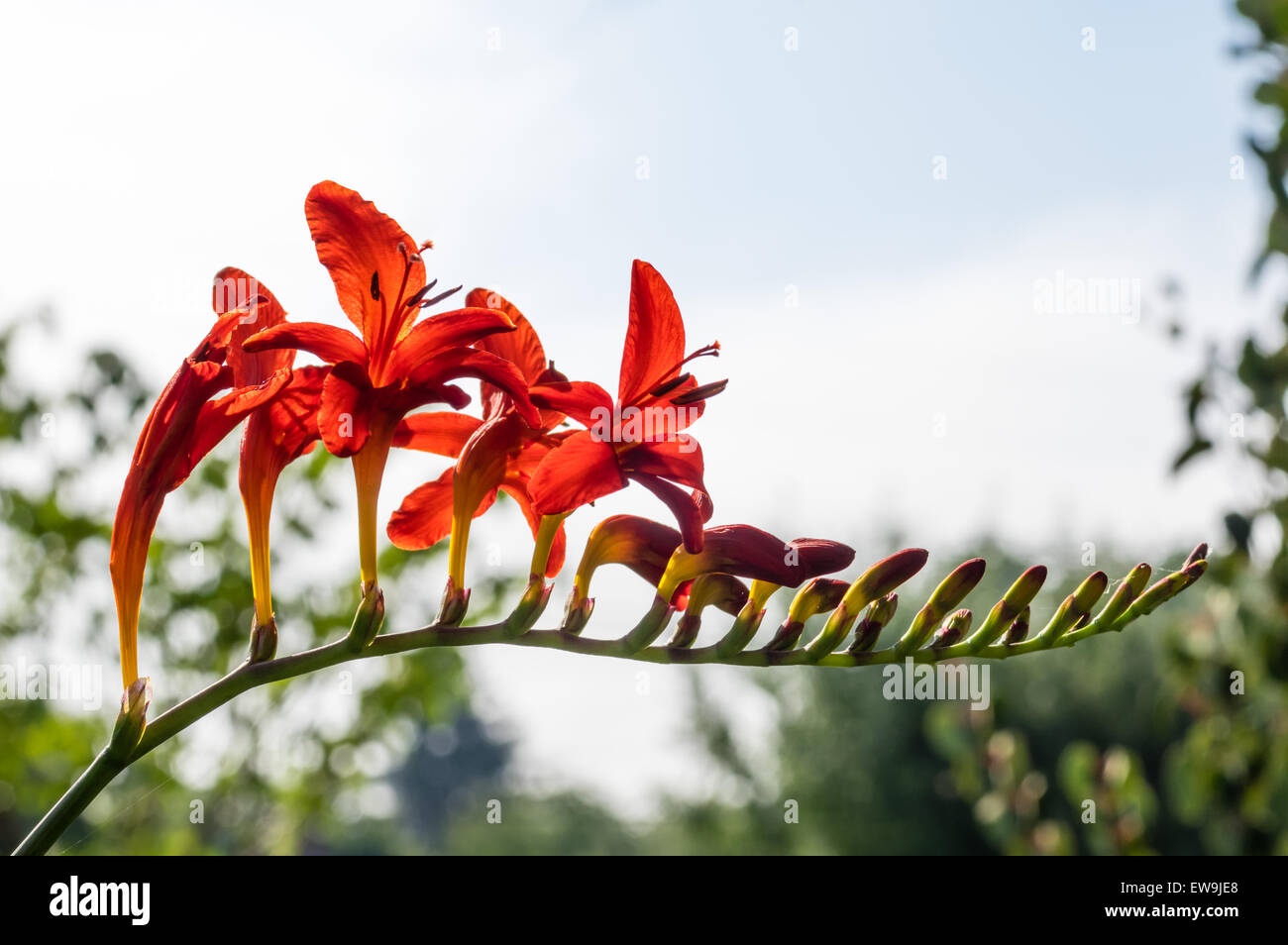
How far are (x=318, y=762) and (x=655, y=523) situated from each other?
3.36 m

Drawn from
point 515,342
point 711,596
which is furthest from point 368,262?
point 711,596

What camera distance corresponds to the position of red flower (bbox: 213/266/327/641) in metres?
1.04

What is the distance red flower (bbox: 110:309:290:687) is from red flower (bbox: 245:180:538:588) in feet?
0.20

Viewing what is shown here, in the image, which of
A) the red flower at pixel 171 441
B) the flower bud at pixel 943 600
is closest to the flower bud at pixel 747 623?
the flower bud at pixel 943 600

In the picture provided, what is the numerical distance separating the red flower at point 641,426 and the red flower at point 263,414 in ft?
0.87

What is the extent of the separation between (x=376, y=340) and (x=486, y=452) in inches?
6.0

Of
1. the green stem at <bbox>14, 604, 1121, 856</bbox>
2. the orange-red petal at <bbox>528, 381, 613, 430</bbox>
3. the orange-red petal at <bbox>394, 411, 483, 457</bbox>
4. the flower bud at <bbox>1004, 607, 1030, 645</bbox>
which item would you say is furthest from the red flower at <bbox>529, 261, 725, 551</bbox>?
the flower bud at <bbox>1004, 607, 1030, 645</bbox>

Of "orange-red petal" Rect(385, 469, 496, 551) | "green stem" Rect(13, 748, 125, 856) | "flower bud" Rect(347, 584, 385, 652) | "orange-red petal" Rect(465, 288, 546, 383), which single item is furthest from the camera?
"orange-red petal" Rect(385, 469, 496, 551)

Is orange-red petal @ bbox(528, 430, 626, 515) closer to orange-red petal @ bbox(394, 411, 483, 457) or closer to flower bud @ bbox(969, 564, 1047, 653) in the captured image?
orange-red petal @ bbox(394, 411, 483, 457)

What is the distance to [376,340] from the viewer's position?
3.44 ft

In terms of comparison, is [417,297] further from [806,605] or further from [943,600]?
[943,600]
